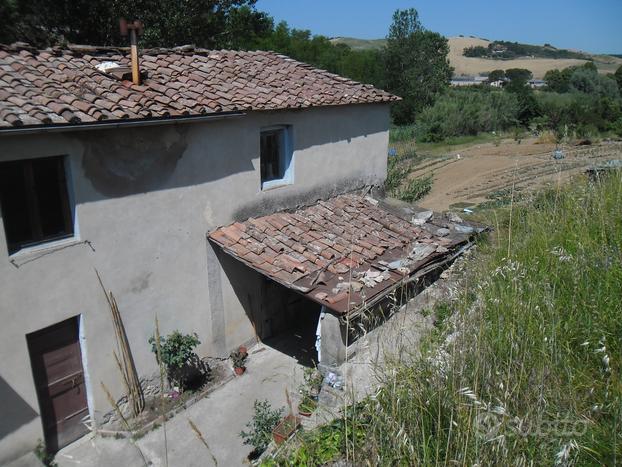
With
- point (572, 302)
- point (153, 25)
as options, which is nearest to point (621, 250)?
point (572, 302)

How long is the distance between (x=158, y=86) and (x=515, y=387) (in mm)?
8943

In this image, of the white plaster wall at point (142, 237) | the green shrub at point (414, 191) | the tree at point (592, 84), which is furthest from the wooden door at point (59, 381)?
the tree at point (592, 84)

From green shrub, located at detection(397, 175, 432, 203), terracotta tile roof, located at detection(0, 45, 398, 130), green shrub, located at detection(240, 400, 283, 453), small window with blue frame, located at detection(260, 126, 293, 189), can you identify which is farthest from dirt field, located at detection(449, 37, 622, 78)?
green shrub, located at detection(240, 400, 283, 453)

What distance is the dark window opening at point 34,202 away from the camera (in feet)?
24.7

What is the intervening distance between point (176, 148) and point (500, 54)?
580 feet

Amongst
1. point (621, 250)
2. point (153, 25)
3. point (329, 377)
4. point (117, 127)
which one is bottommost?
point (329, 377)

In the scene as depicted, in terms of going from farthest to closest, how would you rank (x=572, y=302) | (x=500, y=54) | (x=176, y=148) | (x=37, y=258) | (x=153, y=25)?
1. (x=500, y=54)
2. (x=153, y=25)
3. (x=176, y=148)
4. (x=37, y=258)
5. (x=572, y=302)

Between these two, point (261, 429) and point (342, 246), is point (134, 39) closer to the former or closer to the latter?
point (342, 246)

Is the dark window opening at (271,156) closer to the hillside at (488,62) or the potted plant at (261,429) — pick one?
the potted plant at (261,429)

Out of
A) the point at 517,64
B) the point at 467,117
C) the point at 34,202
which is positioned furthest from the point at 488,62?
the point at 34,202

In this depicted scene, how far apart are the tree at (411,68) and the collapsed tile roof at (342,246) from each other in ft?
138

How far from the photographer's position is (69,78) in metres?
8.80

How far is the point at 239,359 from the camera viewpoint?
438 inches

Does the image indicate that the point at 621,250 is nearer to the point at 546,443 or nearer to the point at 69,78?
the point at 546,443
